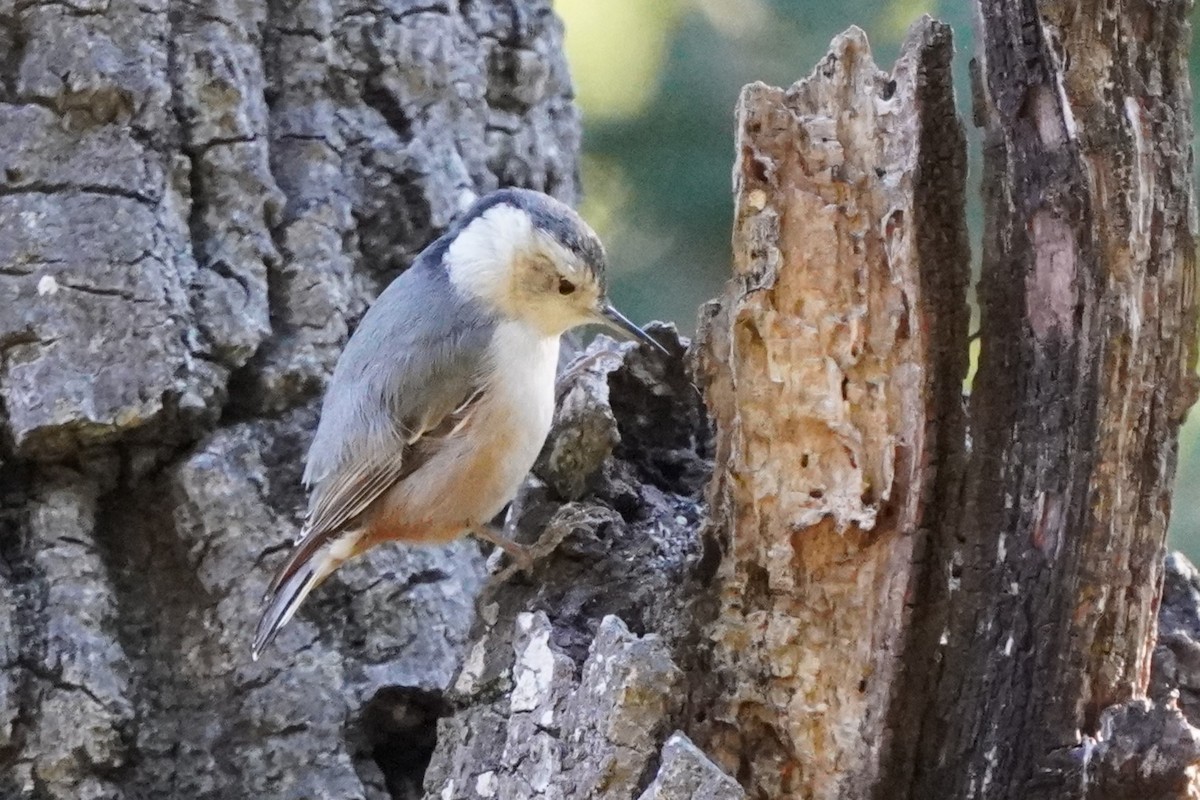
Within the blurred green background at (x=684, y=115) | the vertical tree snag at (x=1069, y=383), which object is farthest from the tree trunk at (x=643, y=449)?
the blurred green background at (x=684, y=115)

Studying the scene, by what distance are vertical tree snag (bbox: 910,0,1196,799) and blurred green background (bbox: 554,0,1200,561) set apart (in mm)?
852

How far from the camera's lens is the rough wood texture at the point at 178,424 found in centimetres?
140

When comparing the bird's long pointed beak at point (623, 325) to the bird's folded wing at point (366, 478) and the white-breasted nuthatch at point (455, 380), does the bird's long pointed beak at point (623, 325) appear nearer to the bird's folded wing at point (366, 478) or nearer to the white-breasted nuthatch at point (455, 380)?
the white-breasted nuthatch at point (455, 380)

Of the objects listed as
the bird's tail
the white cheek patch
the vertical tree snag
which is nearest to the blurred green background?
the white cheek patch

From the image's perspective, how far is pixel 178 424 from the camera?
1.46m

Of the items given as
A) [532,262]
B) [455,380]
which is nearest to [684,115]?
[532,262]

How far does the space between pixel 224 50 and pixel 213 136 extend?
0.36 feet

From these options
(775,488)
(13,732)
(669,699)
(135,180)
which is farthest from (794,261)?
(13,732)

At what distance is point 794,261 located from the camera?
46.3 inches

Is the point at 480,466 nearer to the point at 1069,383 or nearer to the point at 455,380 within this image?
the point at 455,380

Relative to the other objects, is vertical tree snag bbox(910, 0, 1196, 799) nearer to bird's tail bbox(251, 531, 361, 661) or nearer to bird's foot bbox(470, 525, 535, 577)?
bird's foot bbox(470, 525, 535, 577)

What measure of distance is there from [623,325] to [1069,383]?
0.70 metres

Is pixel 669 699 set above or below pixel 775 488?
below

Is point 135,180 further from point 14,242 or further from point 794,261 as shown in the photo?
point 794,261
